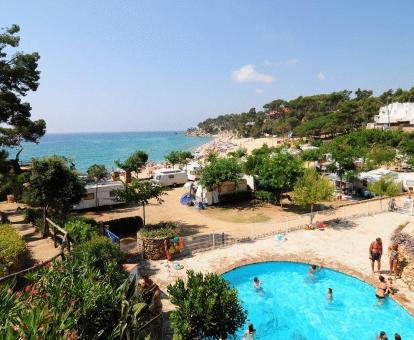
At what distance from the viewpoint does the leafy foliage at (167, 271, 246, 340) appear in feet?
24.2

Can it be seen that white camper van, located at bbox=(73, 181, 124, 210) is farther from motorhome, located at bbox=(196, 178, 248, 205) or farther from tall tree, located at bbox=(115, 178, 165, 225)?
tall tree, located at bbox=(115, 178, 165, 225)

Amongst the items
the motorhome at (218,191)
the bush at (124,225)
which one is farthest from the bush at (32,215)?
the motorhome at (218,191)

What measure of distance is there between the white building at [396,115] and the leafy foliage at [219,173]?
6946 centimetres

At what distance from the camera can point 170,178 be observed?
33.9 m

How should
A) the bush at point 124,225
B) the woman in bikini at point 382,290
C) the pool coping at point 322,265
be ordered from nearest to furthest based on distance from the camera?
the pool coping at point 322,265 < the woman in bikini at point 382,290 < the bush at point 124,225

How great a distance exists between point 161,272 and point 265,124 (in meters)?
126

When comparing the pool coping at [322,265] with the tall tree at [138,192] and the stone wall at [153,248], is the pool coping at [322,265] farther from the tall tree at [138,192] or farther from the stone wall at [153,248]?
the tall tree at [138,192]

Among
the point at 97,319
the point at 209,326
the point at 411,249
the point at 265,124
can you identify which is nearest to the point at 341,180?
the point at 411,249

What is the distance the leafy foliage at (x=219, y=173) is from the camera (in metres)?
23.9

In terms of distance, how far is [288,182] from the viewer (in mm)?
22297

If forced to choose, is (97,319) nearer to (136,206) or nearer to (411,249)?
(411,249)

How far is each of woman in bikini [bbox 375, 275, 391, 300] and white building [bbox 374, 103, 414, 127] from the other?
7757 cm

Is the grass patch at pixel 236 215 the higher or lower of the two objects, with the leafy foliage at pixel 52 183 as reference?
lower

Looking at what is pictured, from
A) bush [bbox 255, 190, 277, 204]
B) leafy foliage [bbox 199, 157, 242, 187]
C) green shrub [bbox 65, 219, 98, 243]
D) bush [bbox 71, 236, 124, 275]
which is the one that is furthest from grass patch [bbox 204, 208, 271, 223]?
bush [bbox 71, 236, 124, 275]
